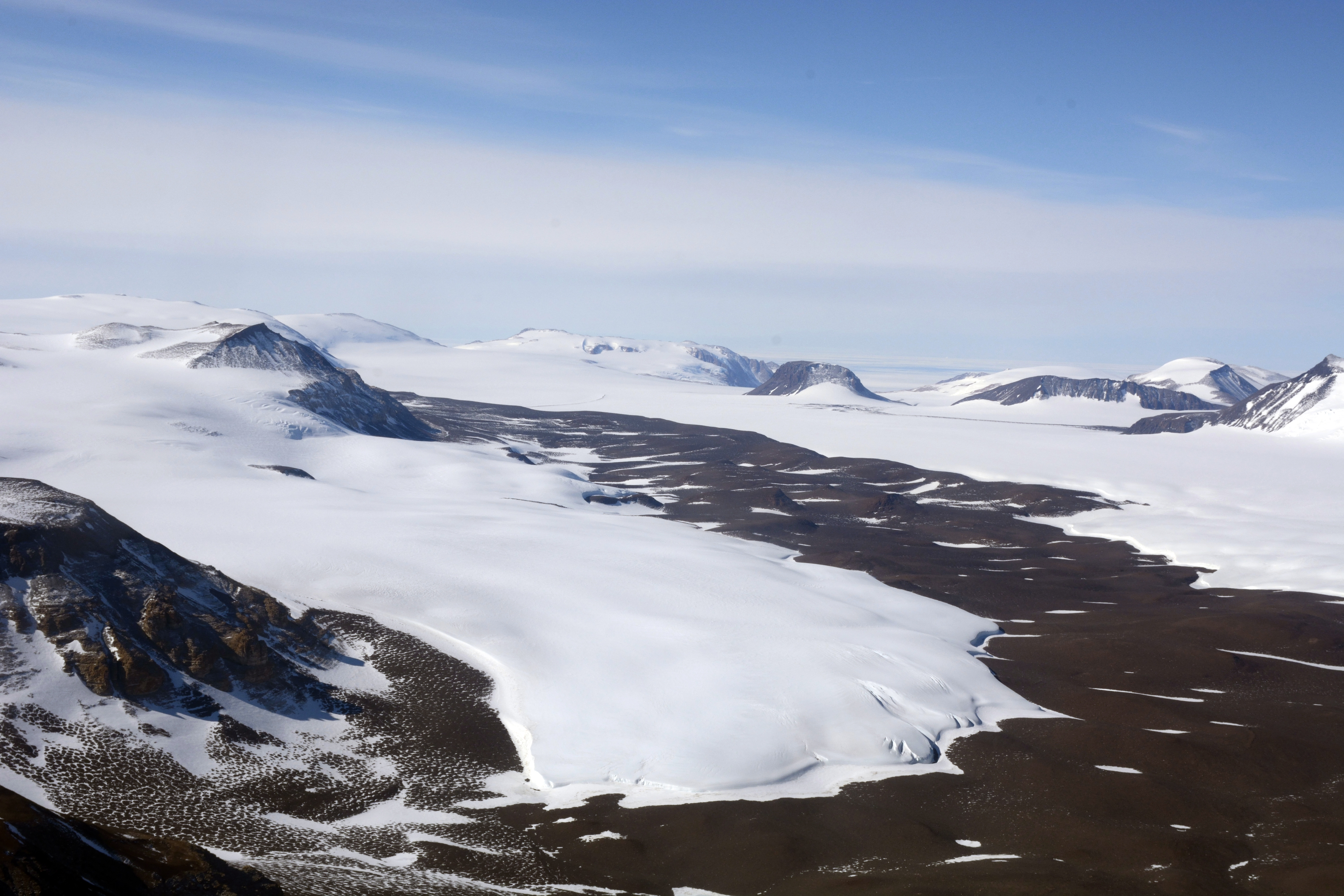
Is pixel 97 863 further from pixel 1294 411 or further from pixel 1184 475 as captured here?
pixel 1294 411

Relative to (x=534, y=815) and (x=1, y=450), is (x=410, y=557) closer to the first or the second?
(x=534, y=815)

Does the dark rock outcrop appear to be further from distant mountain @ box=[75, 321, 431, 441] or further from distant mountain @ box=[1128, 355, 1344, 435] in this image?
distant mountain @ box=[1128, 355, 1344, 435]

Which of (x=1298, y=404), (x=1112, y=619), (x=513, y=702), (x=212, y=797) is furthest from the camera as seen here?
(x=1298, y=404)

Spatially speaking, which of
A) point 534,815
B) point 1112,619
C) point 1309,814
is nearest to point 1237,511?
point 1112,619

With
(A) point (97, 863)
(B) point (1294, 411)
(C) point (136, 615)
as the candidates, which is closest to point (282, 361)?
(C) point (136, 615)

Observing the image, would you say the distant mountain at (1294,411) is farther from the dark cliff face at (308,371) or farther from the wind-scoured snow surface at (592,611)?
the dark cliff face at (308,371)
